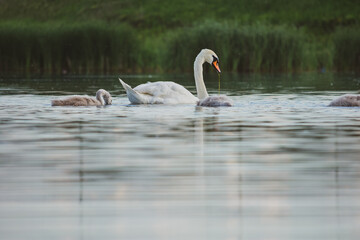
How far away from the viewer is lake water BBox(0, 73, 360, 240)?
18.6ft

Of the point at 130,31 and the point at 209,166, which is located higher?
the point at 130,31

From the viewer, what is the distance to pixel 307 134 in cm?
1166

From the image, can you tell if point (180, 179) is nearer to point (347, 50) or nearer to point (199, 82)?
point (199, 82)

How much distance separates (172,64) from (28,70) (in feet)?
25.1

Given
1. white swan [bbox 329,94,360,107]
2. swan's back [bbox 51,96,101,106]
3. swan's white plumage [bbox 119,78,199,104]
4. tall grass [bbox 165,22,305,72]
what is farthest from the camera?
tall grass [bbox 165,22,305,72]

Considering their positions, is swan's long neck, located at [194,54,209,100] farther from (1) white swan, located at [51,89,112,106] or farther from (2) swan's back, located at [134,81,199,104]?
(1) white swan, located at [51,89,112,106]

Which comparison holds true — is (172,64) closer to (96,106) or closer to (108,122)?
(96,106)

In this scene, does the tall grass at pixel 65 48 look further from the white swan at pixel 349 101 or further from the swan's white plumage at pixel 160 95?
the white swan at pixel 349 101

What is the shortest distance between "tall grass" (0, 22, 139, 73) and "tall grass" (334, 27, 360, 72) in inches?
423

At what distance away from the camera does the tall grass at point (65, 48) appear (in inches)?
1797

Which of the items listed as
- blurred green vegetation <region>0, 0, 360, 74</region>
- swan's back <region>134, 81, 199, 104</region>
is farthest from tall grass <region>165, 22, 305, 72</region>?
swan's back <region>134, 81, 199, 104</region>

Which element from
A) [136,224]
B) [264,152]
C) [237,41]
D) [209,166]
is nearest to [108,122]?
[264,152]

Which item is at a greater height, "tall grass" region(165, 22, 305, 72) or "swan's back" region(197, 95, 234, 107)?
"tall grass" region(165, 22, 305, 72)

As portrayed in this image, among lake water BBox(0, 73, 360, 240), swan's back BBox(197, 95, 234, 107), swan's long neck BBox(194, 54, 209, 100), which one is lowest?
lake water BBox(0, 73, 360, 240)
